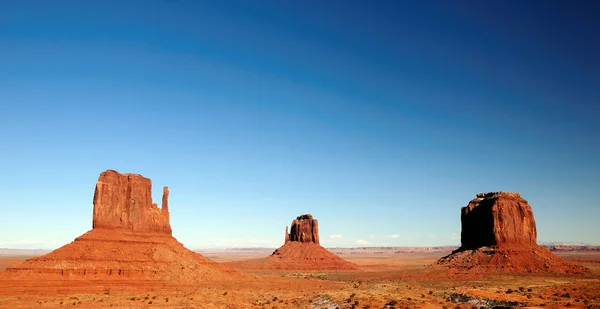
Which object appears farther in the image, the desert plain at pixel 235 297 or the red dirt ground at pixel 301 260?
the red dirt ground at pixel 301 260

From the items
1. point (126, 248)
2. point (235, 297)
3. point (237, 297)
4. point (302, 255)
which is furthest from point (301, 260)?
point (235, 297)

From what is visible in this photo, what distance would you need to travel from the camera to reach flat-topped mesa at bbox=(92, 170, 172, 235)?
6562 cm

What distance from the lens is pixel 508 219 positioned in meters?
92.8

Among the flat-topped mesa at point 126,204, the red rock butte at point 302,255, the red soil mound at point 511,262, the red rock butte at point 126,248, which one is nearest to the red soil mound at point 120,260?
the red rock butte at point 126,248

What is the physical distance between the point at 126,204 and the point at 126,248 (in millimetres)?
6990

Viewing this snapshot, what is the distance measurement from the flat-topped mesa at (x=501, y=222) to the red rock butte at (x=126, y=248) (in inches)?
2066

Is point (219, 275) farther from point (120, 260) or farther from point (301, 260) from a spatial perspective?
point (301, 260)

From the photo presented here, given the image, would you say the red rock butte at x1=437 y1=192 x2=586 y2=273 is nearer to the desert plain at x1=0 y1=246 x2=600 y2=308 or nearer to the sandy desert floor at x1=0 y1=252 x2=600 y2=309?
the sandy desert floor at x1=0 y1=252 x2=600 y2=309

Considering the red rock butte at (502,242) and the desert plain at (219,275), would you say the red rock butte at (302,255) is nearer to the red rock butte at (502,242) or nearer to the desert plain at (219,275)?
the red rock butte at (502,242)

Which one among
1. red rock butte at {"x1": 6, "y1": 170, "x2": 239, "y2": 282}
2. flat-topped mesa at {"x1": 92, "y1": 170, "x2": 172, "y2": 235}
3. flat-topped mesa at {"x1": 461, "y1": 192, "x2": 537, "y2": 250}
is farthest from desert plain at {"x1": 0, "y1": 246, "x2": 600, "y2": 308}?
flat-topped mesa at {"x1": 461, "y1": 192, "x2": 537, "y2": 250}

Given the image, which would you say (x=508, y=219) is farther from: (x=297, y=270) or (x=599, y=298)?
(x=297, y=270)

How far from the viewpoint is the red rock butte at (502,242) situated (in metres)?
85.0

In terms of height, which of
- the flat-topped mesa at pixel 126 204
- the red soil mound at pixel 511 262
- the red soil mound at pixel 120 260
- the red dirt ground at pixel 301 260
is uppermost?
the flat-topped mesa at pixel 126 204

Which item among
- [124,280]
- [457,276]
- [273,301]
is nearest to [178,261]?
[124,280]
